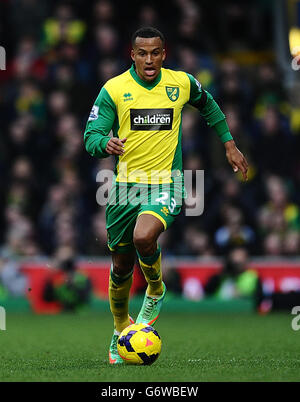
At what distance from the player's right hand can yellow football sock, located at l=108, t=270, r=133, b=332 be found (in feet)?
4.15

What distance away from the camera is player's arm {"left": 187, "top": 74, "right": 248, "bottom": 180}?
852 cm

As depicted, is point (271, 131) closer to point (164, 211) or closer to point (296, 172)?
point (296, 172)

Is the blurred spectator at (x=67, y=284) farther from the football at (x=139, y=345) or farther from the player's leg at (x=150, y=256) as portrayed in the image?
the football at (x=139, y=345)

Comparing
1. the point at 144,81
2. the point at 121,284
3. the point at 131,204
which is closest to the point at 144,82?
the point at 144,81

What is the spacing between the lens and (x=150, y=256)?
8.07 m

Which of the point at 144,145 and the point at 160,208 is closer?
the point at 160,208

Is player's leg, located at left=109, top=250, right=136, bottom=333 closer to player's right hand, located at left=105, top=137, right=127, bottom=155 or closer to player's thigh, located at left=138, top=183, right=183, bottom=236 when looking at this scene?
player's thigh, located at left=138, top=183, right=183, bottom=236

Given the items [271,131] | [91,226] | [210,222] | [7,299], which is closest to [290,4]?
[271,131]

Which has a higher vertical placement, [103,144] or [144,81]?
[144,81]

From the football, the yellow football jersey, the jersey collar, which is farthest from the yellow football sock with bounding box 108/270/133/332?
the jersey collar

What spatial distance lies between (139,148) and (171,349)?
2.06m

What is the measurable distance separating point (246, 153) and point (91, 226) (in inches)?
104

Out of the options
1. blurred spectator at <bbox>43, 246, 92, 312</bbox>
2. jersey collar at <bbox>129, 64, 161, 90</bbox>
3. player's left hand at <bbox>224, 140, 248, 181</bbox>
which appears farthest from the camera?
blurred spectator at <bbox>43, 246, 92, 312</bbox>

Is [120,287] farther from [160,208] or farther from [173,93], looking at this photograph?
[173,93]
